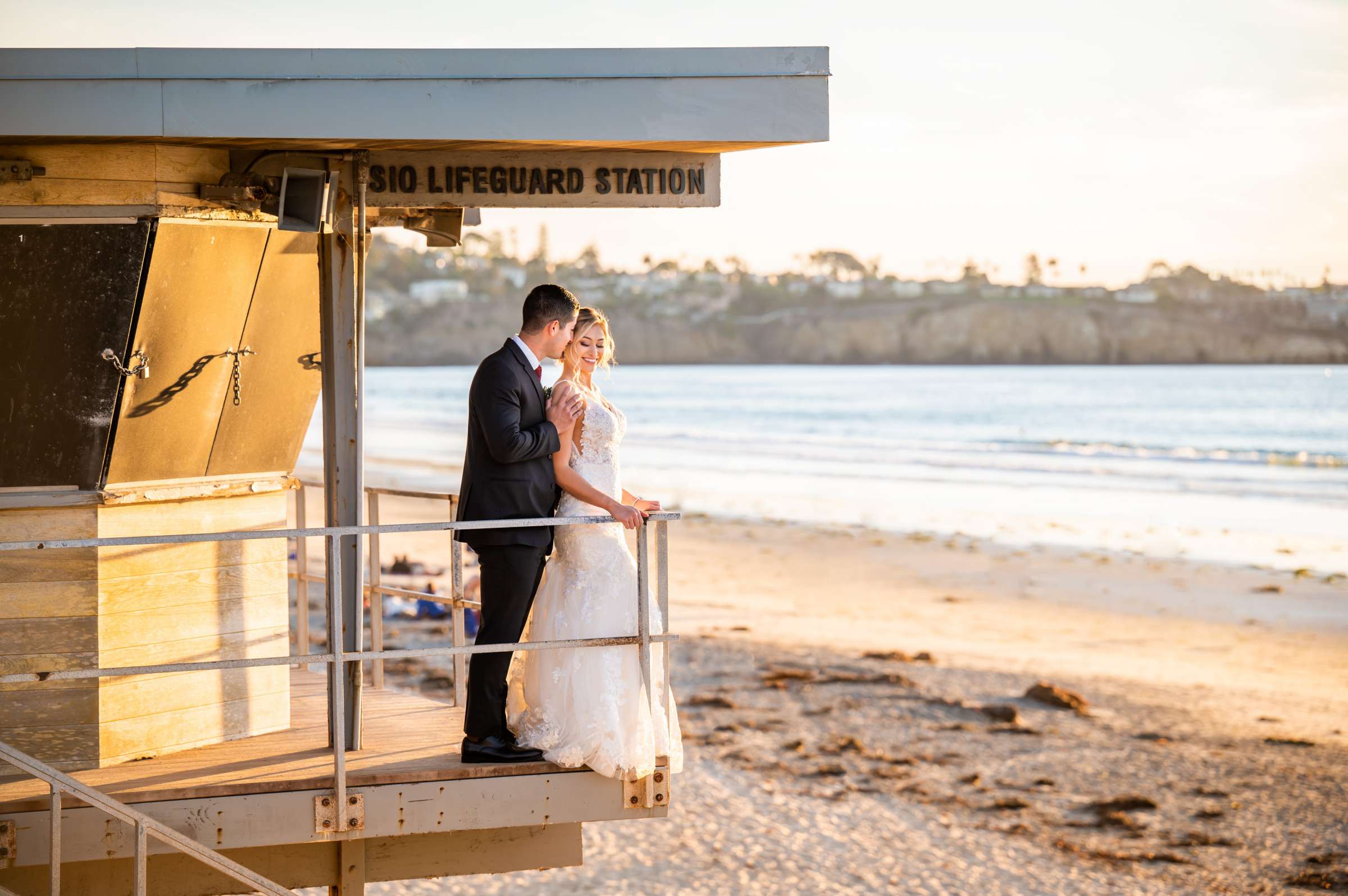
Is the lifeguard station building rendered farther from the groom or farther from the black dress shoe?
the groom

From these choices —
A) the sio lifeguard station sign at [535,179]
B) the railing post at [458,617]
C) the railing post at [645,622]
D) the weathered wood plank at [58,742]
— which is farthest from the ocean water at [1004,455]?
the weathered wood plank at [58,742]

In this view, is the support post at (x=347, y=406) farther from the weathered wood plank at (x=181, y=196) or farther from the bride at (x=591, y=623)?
the bride at (x=591, y=623)

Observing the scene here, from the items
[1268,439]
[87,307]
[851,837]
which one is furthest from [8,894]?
[1268,439]

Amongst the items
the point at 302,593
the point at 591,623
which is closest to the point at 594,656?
the point at 591,623

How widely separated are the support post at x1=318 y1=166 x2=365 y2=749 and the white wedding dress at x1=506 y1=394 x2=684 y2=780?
844mm

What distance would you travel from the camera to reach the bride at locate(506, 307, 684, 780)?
613 centimetres

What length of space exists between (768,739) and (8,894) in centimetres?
1036

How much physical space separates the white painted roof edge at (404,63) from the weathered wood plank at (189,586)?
228cm

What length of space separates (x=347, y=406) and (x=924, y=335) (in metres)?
133

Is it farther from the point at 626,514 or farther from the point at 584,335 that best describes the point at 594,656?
the point at 584,335

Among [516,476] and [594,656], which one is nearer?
[516,476]

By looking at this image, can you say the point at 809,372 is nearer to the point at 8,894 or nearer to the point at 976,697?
the point at 976,697

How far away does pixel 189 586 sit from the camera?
6.72 m

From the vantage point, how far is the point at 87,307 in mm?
6062
